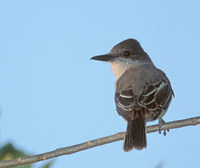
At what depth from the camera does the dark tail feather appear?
2564mm

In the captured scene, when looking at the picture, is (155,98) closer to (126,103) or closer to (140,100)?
(140,100)

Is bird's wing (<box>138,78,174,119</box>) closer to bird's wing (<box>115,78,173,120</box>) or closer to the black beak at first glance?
bird's wing (<box>115,78,173,120</box>)

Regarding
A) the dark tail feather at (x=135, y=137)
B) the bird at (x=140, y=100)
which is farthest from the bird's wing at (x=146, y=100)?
the dark tail feather at (x=135, y=137)

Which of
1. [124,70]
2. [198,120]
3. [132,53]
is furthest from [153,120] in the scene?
[132,53]

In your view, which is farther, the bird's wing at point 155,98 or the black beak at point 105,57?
the black beak at point 105,57

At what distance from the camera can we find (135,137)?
102 inches

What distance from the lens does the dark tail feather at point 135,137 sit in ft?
8.41

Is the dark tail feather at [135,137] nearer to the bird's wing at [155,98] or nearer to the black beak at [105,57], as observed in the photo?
the bird's wing at [155,98]

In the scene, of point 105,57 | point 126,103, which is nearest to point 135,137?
point 126,103

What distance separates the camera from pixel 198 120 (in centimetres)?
231

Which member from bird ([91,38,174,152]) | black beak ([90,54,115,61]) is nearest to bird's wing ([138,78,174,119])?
bird ([91,38,174,152])

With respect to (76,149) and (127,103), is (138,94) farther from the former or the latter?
(76,149)

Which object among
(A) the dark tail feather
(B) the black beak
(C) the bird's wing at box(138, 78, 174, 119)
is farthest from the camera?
(B) the black beak

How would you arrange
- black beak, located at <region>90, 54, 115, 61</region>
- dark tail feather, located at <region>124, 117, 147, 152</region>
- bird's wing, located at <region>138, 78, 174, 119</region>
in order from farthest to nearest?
black beak, located at <region>90, 54, 115, 61</region>
bird's wing, located at <region>138, 78, 174, 119</region>
dark tail feather, located at <region>124, 117, 147, 152</region>
